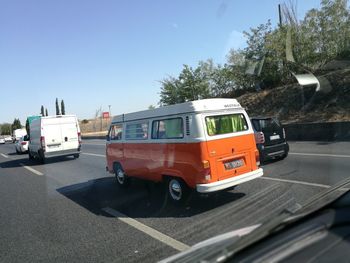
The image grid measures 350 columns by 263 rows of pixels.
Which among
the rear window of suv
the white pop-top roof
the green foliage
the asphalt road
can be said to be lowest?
the asphalt road

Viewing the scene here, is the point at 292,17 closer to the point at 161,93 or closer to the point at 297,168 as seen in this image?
the point at 161,93

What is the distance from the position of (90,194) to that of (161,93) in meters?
32.2

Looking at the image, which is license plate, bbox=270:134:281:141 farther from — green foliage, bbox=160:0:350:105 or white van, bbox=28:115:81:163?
green foliage, bbox=160:0:350:105

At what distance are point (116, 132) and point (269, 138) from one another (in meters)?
4.48

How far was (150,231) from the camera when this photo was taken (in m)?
6.35

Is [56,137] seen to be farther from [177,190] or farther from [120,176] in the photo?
[177,190]

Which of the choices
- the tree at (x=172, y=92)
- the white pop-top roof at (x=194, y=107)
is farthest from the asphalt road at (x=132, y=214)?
the tree at (x=172, y=92)

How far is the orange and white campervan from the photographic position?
7324mm

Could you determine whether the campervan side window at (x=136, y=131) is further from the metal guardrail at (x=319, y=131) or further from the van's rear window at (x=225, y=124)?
the metal guardrail at (x=319, y=131)

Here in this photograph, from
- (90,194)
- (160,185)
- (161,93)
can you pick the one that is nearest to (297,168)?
(160,185)

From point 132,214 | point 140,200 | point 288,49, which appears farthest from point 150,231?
point 288,49

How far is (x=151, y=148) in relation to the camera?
28.2ft

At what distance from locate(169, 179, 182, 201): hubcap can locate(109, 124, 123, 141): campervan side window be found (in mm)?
2612

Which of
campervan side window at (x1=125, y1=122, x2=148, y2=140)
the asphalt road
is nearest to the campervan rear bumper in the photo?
Result: the asphalt road
